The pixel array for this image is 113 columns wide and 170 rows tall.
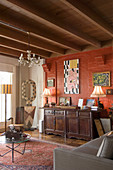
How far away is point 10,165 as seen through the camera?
321 cm

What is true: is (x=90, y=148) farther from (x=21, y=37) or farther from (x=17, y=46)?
(x=17, y=46)

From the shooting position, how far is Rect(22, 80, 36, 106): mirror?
7133 millimetres

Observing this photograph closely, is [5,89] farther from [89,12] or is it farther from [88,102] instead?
[89,12]

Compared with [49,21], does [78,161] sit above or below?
below

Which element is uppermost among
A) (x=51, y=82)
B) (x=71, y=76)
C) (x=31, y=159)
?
(x=71, y=76)

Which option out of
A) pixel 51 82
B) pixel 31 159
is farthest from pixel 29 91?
pixel 31 159

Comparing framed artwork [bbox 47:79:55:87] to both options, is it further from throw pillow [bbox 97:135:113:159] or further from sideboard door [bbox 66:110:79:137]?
throw pillow [bbox 97:135:113:159]

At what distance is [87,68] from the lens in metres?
5.73

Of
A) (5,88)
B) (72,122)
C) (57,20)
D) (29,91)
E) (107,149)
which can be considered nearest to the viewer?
(107,149)

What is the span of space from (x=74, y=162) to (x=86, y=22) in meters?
3.05

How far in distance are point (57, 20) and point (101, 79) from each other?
2410 millimetres

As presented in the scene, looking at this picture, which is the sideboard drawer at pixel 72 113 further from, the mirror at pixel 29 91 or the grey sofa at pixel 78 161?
the grey sofa at pixel 78 161

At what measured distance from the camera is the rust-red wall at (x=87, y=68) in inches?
210

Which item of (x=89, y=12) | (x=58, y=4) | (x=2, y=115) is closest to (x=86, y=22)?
(x=89, y=12)
